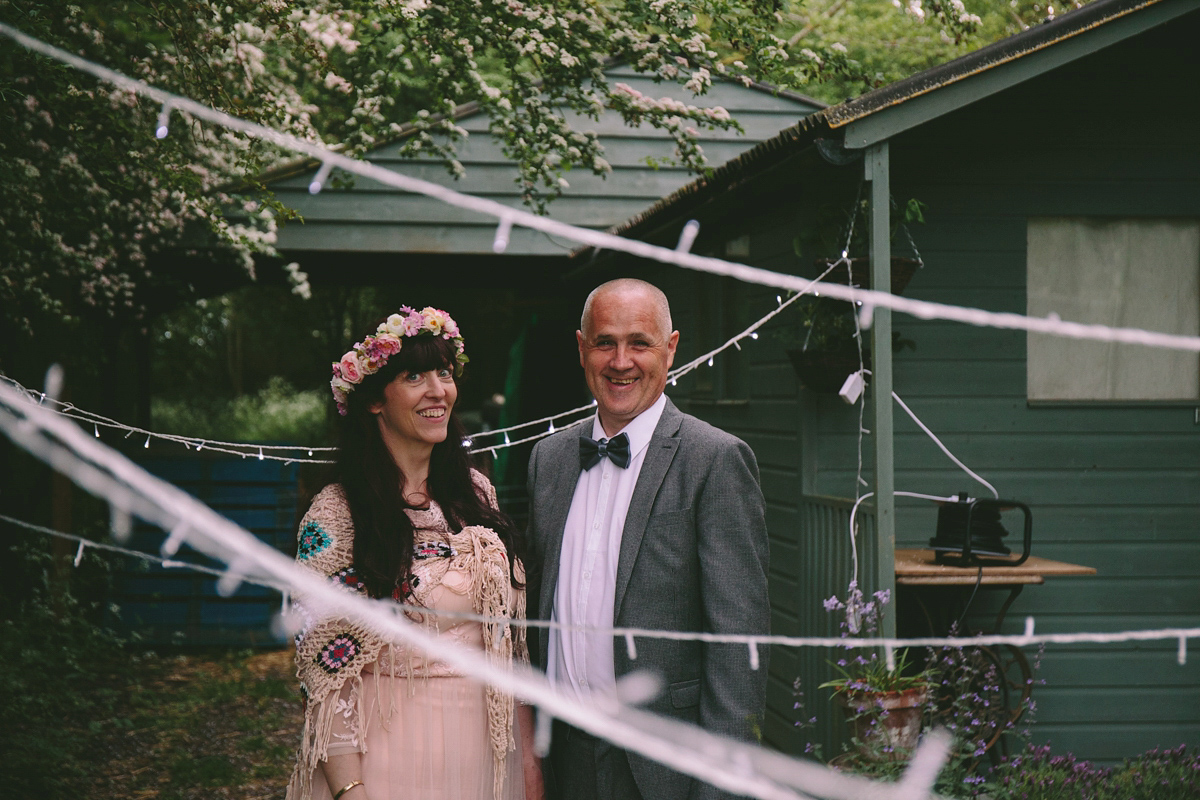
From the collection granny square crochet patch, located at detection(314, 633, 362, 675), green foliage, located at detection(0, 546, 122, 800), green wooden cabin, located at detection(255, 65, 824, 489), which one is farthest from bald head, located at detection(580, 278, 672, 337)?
green wooden cabin, located at detection(255, 65, 824, 489)

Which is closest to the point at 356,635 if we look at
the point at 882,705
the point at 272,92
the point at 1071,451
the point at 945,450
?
the point at 882,705

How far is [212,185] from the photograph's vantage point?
7770 mm

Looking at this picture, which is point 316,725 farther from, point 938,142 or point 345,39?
point 345,39

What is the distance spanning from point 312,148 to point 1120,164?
4873 millimetres

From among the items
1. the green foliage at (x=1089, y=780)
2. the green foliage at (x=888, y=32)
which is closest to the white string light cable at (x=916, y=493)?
the green foliage at (x=1089, y=780)

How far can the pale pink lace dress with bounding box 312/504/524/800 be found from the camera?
242cm

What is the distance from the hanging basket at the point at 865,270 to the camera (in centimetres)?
A: 436

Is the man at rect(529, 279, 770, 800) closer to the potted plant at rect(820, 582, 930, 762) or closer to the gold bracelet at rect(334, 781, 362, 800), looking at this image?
the gold bracelet at rect(334, 781, 362, 800)

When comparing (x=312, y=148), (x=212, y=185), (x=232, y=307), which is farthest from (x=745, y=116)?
(x=232, y=307)

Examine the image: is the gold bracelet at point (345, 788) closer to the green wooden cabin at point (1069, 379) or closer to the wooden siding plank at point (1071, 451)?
the green wooden cabin at point (1069, 379)

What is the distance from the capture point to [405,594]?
2420 mm

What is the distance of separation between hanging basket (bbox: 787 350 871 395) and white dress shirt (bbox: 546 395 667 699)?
225cm

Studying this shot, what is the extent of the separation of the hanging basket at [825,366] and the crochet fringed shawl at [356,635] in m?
2.54

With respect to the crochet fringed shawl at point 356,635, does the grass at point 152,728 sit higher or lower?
lower
